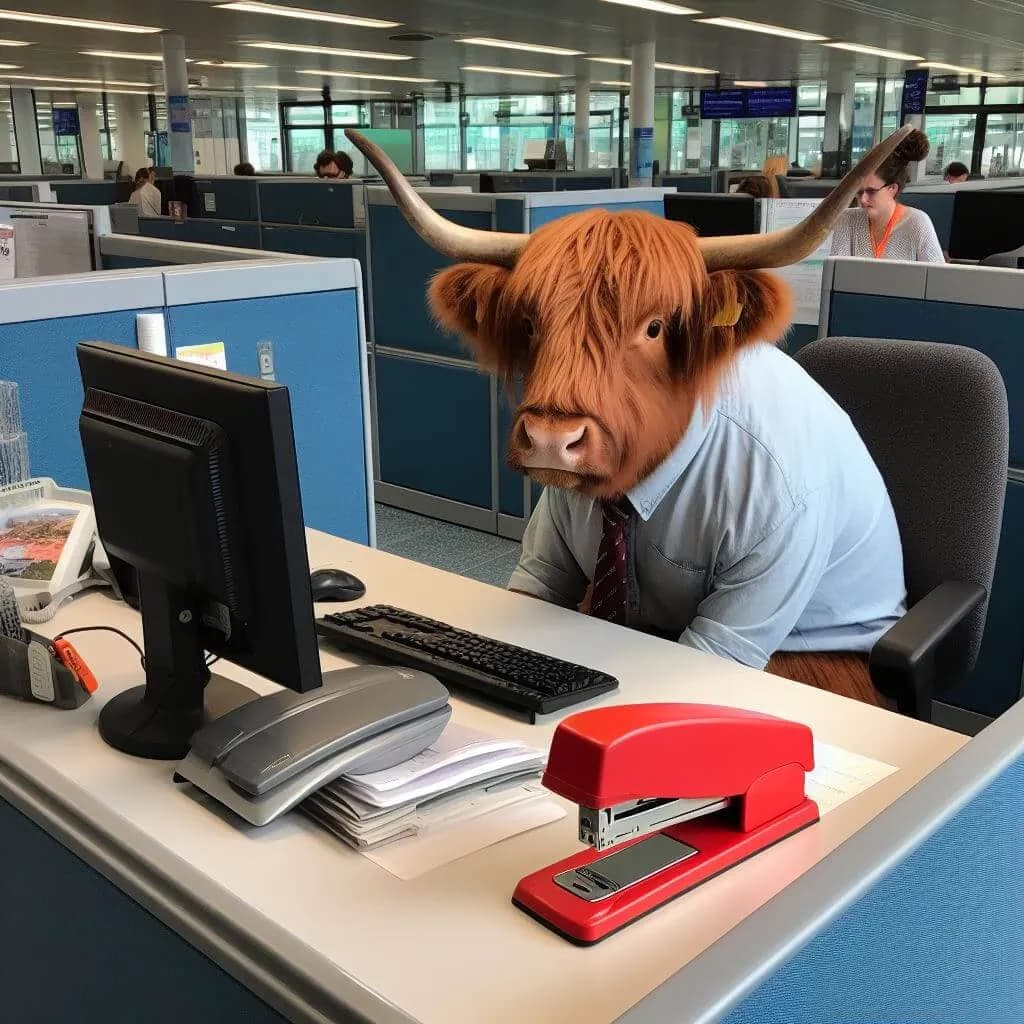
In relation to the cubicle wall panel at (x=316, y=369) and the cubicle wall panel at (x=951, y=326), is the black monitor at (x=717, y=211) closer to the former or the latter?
the cubicle wall panel at (x=951, y=326)

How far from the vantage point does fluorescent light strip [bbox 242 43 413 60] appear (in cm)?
1334

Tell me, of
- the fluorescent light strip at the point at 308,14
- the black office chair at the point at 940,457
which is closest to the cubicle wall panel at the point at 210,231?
the fluorescent light strip at the point at 308,14

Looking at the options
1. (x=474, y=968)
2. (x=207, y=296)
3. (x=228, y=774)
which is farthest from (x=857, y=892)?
(x=207, y=296)

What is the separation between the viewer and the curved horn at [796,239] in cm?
145

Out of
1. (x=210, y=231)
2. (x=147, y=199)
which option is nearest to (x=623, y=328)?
(x=210, y=231)

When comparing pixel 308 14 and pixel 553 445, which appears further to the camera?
pixel 308 14

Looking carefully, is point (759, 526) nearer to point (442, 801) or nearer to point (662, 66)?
point (442, 801)

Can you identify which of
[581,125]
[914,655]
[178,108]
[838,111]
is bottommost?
[914,655]

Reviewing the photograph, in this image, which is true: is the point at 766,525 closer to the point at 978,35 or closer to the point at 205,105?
the point at 978,35

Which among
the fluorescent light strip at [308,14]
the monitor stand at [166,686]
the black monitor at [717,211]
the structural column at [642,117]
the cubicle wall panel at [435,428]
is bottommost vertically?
the cubicle wall panel at [435,428]

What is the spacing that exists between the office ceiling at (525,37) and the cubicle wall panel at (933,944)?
986 centimetres

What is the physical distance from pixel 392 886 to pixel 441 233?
108 centimetres

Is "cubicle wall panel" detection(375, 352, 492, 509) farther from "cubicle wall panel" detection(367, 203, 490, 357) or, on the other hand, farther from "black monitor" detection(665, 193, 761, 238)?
"black monitor" detection(665, 193, 761, 238)

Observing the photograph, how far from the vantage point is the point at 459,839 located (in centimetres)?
108
